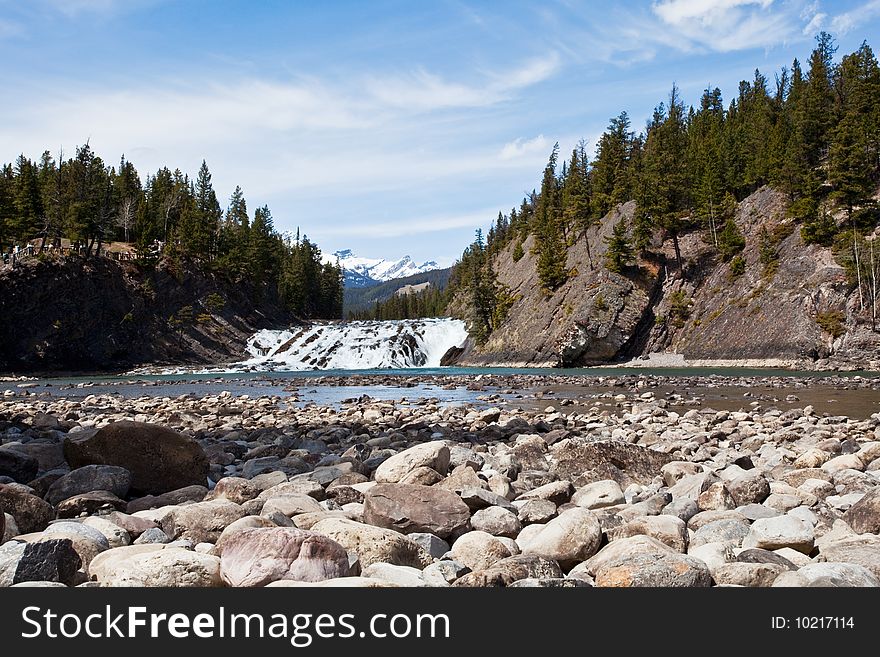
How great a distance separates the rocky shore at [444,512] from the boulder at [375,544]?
17mm

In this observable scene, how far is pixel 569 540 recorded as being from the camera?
525 centimetres

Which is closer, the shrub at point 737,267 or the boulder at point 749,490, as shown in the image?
the boulder at point 749,490

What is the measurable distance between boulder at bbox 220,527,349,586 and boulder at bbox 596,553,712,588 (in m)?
1.97

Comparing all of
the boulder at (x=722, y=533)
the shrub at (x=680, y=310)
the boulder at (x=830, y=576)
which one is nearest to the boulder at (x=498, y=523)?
the boulder at (x=722, y=533)

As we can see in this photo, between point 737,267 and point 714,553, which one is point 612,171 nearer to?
point 737,267

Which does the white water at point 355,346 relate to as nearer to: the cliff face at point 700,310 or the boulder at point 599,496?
the cliff face at point 700,310

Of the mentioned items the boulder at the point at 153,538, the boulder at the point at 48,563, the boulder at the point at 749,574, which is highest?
the boulder at the point at 48,563

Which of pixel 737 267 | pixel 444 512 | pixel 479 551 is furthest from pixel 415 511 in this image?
pixel 737 267

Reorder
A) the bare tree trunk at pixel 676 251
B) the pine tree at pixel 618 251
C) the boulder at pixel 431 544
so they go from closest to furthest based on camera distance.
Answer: the boulder at pixel 431 544
the pine tree at pixel 618 251
the bare tree trunk at pixel 676 251

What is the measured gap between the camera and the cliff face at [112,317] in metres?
60.8

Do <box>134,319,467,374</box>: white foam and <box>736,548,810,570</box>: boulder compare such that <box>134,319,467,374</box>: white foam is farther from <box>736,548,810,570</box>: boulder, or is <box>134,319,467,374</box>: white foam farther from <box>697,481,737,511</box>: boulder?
<box>736,548,810,570</box>: boulder

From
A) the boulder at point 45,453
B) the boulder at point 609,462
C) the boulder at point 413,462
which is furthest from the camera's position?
the boulder at point 45,453

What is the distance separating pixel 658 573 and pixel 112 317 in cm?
7578

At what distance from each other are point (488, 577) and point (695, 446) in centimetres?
817
